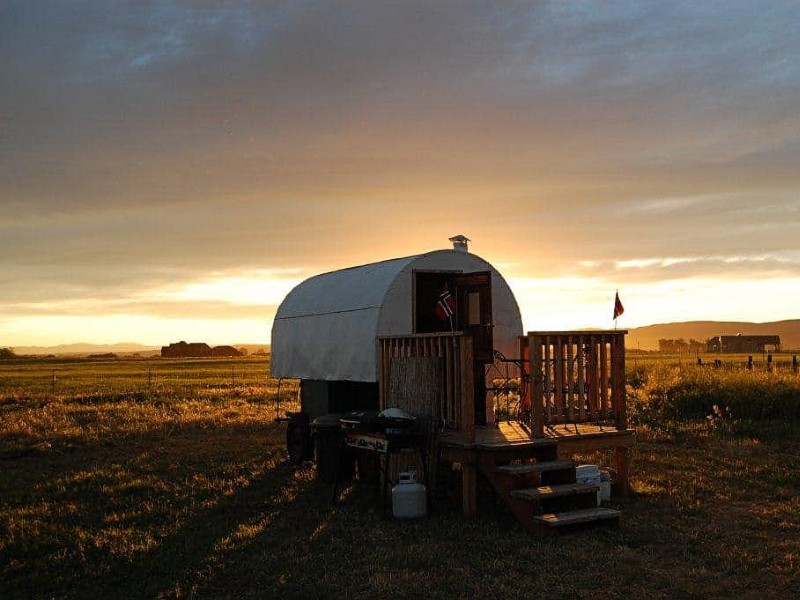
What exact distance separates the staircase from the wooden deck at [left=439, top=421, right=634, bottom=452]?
11cm

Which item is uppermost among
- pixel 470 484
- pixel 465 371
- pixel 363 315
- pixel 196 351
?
pixel 363 315

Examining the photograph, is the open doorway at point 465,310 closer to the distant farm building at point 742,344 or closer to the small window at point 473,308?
the small window at point 473,308

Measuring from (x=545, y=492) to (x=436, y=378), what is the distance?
7.68 feet

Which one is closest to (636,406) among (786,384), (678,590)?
(786,384)

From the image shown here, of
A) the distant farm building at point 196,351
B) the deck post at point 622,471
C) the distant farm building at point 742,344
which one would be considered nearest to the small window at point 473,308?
the deck post at point 622,471

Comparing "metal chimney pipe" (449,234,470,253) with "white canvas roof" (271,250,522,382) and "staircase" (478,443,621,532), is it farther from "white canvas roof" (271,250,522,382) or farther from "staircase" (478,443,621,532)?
"staircase" (478,443,621,532)

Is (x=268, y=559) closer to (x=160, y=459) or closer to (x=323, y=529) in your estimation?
(x=323, y=529)

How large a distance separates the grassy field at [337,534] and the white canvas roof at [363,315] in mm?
2030

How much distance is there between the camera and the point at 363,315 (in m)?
14.5

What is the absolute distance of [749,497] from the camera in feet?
39.1

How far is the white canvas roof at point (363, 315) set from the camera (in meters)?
14.1

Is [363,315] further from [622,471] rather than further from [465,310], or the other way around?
[622,471]

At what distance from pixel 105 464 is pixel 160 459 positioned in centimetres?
101

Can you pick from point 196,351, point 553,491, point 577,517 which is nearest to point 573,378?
point 553,491
